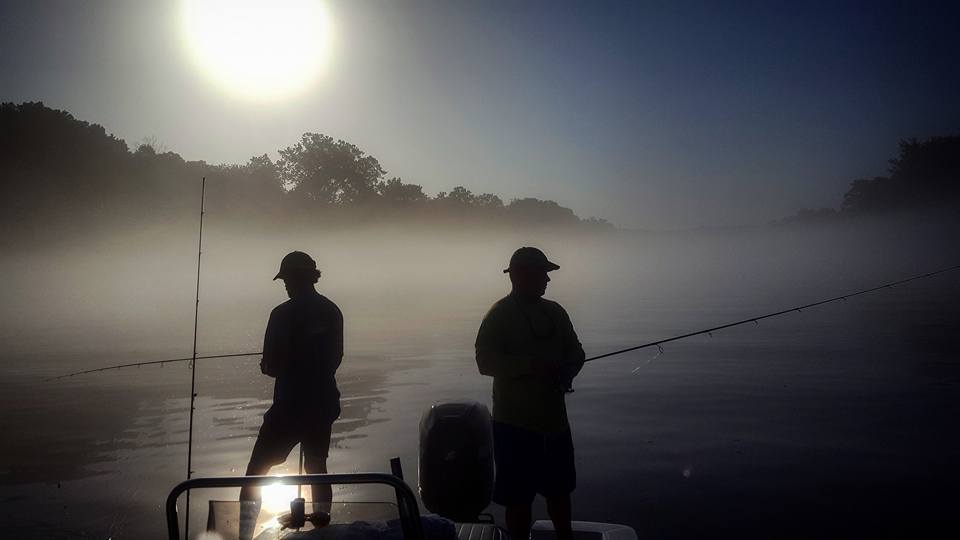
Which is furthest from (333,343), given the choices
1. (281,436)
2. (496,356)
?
(496,356)

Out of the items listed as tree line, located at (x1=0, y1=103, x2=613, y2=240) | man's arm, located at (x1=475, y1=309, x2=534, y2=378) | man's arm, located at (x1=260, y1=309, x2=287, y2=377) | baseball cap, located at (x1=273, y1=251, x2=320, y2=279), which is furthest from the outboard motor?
tree line, located at (x1=0, y1=103, x2=613, y2=240)

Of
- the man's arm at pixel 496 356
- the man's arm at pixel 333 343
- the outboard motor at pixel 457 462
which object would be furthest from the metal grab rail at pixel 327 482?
the man's arm at pixel 333 343

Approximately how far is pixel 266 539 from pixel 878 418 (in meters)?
11.2

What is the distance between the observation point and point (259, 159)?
11450 centimetres

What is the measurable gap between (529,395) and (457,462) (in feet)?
2.88

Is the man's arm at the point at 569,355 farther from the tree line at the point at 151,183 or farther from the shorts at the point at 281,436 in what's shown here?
the tree line at the point at 151,183

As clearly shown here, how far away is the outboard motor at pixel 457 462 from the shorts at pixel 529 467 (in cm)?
42

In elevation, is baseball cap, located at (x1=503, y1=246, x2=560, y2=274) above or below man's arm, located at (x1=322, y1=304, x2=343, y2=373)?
above

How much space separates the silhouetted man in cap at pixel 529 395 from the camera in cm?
469

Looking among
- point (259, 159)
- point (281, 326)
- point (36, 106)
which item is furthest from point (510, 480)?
point (259, 159)

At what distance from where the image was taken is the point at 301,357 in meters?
5.53

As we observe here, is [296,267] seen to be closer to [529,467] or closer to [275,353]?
[275,353]

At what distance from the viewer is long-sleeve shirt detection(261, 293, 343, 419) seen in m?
5.48

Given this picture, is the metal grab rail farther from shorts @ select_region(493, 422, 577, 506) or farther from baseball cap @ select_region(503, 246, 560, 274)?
baseball cap @ select_region(503, 246, 560, 274)
